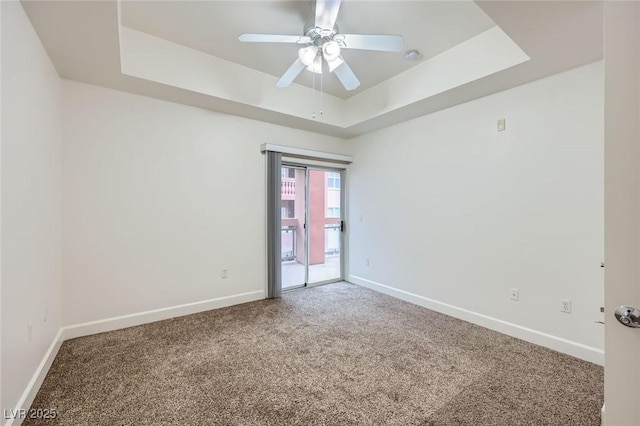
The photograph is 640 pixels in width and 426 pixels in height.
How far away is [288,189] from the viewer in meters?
4.43

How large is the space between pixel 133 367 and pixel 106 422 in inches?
23.7

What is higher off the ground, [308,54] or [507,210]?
[308,54]

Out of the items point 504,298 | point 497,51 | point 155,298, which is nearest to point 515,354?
point 504,298

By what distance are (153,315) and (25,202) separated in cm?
179

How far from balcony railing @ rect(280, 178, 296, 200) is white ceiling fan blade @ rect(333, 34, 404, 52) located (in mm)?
2379

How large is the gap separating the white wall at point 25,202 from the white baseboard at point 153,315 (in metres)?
0.30

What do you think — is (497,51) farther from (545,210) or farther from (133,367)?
(133,367)

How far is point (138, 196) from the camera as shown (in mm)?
3064

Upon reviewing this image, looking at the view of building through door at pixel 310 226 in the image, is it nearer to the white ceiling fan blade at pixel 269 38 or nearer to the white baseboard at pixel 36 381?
the white ceiling fan blade at pixel 269 38

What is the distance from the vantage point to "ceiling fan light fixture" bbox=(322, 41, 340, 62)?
225 centimetres

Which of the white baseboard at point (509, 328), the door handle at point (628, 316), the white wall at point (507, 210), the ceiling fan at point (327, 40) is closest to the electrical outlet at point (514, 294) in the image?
the white wall at point (507, 210)

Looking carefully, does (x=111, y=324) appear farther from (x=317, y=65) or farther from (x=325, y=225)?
(x=317, y=65)

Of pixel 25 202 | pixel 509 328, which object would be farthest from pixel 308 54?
pixel 509 328

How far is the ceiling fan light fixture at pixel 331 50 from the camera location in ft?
7.38
